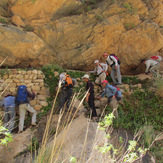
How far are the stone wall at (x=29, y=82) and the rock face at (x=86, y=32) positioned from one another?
162cm

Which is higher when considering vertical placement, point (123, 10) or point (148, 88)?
point (123, 10)

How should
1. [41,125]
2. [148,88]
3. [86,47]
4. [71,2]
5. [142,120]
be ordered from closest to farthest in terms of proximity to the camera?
[41,125]
[142,120]
[148,88]
[86,47]
[71,2]

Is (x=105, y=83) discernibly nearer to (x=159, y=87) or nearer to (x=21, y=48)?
(x=159, y=87)

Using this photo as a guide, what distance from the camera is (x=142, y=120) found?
5.95 m

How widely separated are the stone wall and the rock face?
162 centimetres

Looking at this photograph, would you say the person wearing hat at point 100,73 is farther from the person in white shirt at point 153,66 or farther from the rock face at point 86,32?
the person in white shirt at point 153,66

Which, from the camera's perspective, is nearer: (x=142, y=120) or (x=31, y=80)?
(x=142, y=120)

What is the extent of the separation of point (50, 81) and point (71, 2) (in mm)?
5143

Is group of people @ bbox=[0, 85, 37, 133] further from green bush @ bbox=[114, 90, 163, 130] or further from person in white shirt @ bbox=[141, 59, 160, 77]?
person in white shirt @ bbox=[141, 59, 160, 77]

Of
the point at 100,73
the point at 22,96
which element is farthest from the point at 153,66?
the point at 22,96

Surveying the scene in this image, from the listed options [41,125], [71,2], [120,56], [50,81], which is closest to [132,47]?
[120,56]

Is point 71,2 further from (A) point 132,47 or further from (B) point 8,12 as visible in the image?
(A) point 132,47

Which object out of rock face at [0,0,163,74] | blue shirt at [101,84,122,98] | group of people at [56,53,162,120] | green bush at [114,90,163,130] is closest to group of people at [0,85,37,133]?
group of people at [56,53,162,120]

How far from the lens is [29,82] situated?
21.4 feet
